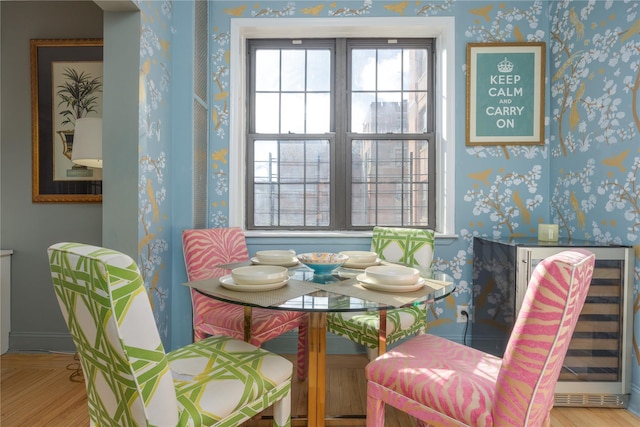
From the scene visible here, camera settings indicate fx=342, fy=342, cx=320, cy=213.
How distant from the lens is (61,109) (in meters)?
2.44

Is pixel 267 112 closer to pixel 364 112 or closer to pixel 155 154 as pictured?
pixel 364 112

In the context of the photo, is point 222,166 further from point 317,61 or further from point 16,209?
point 16,209

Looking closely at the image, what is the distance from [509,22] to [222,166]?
2.37 m

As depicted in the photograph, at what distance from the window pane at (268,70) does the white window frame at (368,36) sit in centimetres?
15

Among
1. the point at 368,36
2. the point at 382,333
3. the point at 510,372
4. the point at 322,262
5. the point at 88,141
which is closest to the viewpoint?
the point at 510,372

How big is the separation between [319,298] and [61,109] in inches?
96.8

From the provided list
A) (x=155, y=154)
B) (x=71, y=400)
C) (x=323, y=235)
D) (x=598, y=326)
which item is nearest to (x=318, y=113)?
(x=323, y=235)

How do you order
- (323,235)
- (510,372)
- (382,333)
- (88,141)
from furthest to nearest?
(323,235) → (88,141) → (382,333) → (510,372)

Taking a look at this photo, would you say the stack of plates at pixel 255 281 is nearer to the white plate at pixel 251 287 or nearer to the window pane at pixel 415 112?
the white plate at pixel 251 287

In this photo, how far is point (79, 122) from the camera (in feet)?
6.61

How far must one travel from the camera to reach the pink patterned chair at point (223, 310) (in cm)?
170

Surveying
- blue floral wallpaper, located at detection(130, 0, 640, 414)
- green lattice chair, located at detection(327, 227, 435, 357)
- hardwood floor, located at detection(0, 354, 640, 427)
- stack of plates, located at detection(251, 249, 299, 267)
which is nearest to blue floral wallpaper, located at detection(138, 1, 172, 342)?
blue floral wallpaper, located at detection(130, 0, 640, 414)

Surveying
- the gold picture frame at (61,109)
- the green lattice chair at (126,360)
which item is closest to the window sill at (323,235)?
the gold picture frame at (61,109)

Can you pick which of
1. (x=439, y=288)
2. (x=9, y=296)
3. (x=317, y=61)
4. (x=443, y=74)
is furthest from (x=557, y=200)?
(x=9, y=296)
